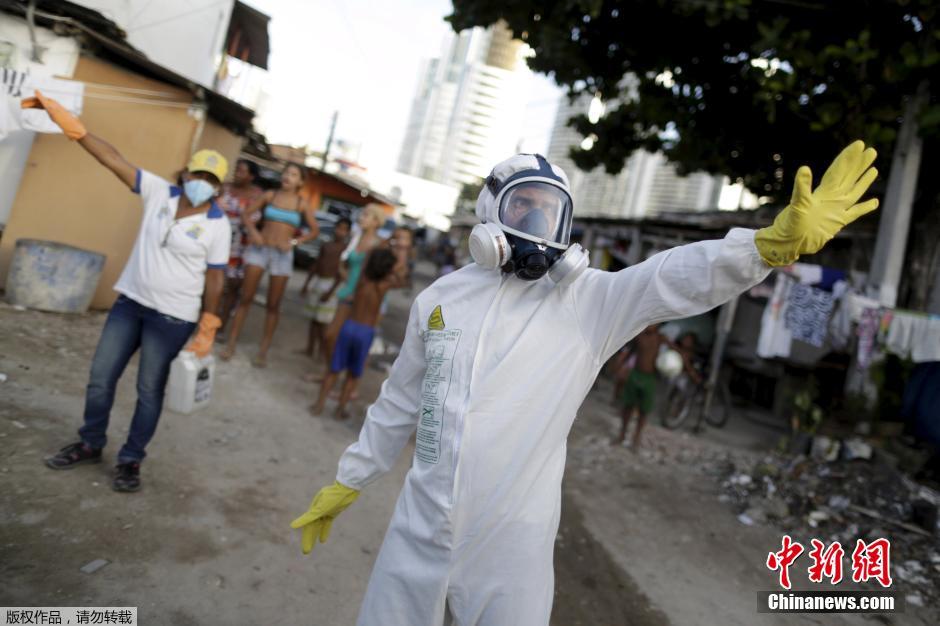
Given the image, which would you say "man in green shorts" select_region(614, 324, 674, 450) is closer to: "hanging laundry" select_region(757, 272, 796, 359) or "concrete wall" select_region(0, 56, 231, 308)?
"hanging laundry" select_region(757, 272, 796, 359)

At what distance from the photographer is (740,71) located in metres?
8.52

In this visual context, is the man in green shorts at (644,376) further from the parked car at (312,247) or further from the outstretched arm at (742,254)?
the parked car at (312,247)

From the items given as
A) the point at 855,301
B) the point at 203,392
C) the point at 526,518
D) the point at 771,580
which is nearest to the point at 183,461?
the point at 203,392

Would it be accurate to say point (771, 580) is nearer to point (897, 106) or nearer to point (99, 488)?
point (99, 488)

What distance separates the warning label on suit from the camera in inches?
69.4

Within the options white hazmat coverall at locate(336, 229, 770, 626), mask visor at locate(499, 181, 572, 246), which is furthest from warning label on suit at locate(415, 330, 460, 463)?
mask visor at locate(499, 181, 572, 246)

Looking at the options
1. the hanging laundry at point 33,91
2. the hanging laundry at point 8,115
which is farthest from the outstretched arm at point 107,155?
the hanging laundry at point 8,115

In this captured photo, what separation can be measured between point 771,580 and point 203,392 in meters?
4.33

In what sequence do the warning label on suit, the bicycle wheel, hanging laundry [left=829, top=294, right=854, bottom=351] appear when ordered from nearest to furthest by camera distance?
the warning label on suit
hanging laundry [left=829, top=294, right=854, bottom=351]
the bicycle wheel

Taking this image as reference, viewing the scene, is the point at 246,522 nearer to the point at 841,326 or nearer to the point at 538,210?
the point at 538,210

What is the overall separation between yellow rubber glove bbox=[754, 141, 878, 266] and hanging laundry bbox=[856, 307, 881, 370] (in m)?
6.37

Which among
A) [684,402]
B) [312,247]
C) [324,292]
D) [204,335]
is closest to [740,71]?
[684,402]

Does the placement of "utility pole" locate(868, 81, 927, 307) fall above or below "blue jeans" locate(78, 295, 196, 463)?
above

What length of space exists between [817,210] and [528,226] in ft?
2.56
